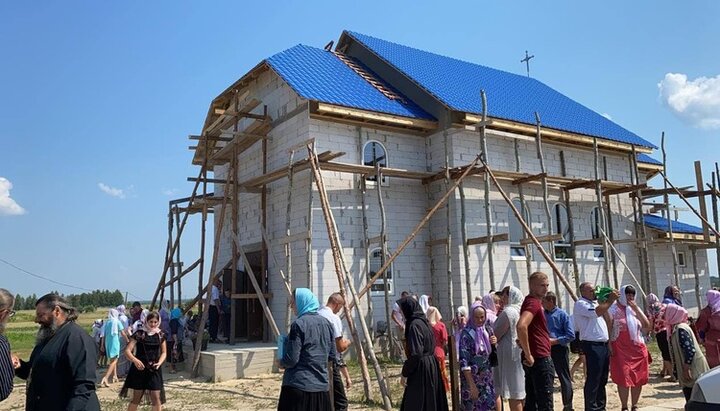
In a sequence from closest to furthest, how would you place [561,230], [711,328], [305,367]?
[305,367], [711,328], [561,230]

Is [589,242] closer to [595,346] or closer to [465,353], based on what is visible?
[595,346]

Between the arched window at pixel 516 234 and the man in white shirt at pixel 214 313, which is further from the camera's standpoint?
the arched window at pixel 516 234

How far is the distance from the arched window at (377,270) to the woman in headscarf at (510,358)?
26.4 ft

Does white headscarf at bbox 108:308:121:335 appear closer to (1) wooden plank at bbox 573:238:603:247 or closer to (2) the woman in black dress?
(2) the woman in black dress

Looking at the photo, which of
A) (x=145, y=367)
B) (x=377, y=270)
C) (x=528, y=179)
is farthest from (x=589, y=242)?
(x=145, y=367)

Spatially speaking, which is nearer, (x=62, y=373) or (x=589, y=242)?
(x=62, y=373)

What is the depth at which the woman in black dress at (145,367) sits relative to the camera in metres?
7.13

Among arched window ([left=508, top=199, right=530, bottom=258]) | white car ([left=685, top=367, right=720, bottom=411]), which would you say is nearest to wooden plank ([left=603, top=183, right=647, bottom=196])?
arched window ([left=508, top=199, right=530, bottom=258])

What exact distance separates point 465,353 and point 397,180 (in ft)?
30.4

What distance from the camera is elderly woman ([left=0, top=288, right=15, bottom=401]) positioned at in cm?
404

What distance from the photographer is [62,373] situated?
4031 mm

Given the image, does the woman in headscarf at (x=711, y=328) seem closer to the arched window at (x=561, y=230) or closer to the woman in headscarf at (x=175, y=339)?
the arched window at (x=561, y=230)

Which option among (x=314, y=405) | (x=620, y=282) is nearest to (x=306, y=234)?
(x=314, y=405)

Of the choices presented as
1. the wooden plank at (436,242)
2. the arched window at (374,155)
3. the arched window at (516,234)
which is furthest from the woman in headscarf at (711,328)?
the arched window at (374,155)
